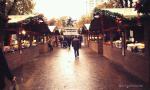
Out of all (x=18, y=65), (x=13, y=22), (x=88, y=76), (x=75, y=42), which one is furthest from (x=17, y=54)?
(x=75, y=42)

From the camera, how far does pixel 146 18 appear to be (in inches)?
531

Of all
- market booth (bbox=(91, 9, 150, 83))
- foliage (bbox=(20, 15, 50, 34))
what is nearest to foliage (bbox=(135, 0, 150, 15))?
market booth (bbox=(91, 9, 150, 83))

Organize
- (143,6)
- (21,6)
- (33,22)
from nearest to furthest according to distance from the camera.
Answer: (143,6) < (33,22) < (21,6)

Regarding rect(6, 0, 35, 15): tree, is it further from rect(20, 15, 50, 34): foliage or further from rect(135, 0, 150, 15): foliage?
rect(135, 0, 150, 15): foliage

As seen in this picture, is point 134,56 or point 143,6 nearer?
point 143,6

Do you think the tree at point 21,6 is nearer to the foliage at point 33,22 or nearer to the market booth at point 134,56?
the foliage at point 33,22

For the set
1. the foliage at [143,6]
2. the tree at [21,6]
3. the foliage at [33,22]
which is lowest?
the foliage at [33,22]

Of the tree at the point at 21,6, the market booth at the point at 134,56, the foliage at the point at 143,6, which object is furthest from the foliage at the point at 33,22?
the foliage at the point at 143,6

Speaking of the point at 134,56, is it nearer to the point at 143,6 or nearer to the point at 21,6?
the point at 143,6

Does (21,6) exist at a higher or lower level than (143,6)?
higher

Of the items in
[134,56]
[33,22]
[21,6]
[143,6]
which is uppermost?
[21,6]

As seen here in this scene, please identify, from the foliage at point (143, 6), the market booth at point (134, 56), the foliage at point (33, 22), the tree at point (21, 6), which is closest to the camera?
the foliage at point (143, 6)

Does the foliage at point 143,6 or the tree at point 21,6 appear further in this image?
the tree at point 21,6

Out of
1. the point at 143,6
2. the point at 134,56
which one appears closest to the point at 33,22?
the point at 134,56
